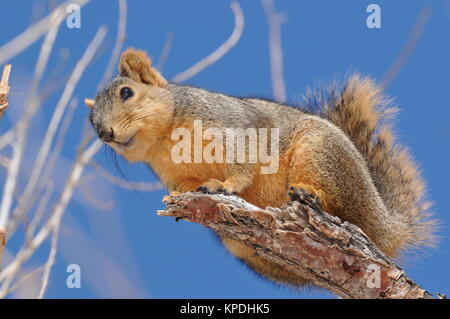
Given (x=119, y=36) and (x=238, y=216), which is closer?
(x=238, y=216)

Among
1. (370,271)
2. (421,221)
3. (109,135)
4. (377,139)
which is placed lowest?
(370,271)

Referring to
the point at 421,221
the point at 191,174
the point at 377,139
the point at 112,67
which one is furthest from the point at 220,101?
the point at 421,221

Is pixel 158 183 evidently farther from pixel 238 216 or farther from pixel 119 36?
pixel 238 216

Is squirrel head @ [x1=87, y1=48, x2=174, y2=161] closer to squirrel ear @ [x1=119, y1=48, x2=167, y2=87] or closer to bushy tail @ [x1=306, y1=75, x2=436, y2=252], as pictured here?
squirrel ear @ [x1=119, y1=48, x2=167, y2=87]

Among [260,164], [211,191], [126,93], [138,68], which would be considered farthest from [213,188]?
[138,68]

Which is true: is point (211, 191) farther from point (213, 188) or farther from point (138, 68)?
point (138, 68)

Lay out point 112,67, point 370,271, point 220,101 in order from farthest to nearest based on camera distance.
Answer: point 112,67
point 220,101
point 370,271
